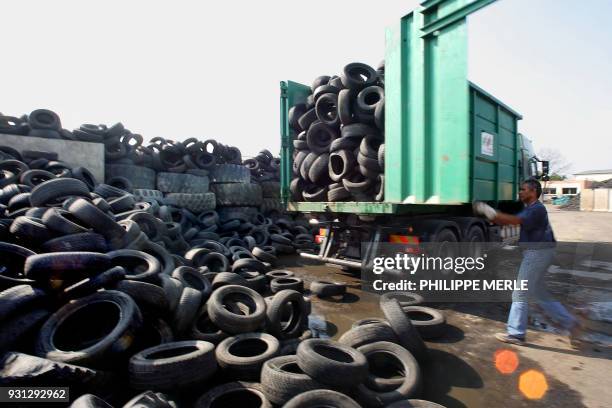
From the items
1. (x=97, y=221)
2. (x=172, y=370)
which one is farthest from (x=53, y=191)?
(x=172, y=370)

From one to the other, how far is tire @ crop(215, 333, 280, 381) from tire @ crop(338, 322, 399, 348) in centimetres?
74

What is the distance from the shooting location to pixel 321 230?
6672mm

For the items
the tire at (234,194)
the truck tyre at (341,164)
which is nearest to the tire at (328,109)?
the truck tyre at (341,164)

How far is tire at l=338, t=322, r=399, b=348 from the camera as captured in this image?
329cm

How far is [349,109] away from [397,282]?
3135 millimetres

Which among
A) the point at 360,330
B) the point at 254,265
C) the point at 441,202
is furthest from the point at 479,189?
the point at 254,265

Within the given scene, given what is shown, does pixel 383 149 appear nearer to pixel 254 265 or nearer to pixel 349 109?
pixel 349 109

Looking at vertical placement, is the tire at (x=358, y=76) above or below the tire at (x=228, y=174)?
above

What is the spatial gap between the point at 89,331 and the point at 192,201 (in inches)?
257

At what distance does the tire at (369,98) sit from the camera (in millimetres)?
5729

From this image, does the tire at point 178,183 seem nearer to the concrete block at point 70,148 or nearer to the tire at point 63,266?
the concrete block at point 70,148

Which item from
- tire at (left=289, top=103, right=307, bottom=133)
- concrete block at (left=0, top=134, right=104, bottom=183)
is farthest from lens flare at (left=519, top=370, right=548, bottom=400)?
concrete block at (left=0, top=134, right=104, bottom=183)

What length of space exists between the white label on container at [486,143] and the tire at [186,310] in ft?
15.0

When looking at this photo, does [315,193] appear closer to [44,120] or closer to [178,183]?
[178,183]
